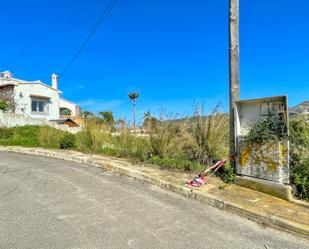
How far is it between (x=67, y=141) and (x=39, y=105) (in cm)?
1815

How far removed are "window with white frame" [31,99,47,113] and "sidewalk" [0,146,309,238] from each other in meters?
22.9

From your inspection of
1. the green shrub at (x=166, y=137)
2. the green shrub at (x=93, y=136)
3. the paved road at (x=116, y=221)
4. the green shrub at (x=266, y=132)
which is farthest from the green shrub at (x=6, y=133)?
the green shrub at (x=266, y=132)

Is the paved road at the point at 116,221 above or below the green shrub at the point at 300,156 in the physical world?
below

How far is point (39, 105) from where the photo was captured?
86.2 feet

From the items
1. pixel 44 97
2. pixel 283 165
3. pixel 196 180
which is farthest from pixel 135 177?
pixel 44 97

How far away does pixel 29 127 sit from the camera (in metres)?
17.4

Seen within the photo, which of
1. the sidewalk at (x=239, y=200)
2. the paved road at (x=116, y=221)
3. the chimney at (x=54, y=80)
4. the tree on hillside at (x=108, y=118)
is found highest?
the chimney at (x=54, y=80)

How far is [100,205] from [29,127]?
1582 cm

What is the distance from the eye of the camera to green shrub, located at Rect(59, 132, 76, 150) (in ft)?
34.7

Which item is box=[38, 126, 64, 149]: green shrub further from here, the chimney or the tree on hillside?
the chimney

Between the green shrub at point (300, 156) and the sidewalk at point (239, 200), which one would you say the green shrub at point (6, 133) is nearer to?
the sidewalk at point (239, 200)

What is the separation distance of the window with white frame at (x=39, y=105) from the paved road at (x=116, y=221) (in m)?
22.7

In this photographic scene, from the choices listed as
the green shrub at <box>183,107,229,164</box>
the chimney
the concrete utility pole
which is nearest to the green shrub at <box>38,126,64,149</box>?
the green shrub at <box>183,107,229,164</box>

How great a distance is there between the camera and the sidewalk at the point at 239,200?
10.3ft
